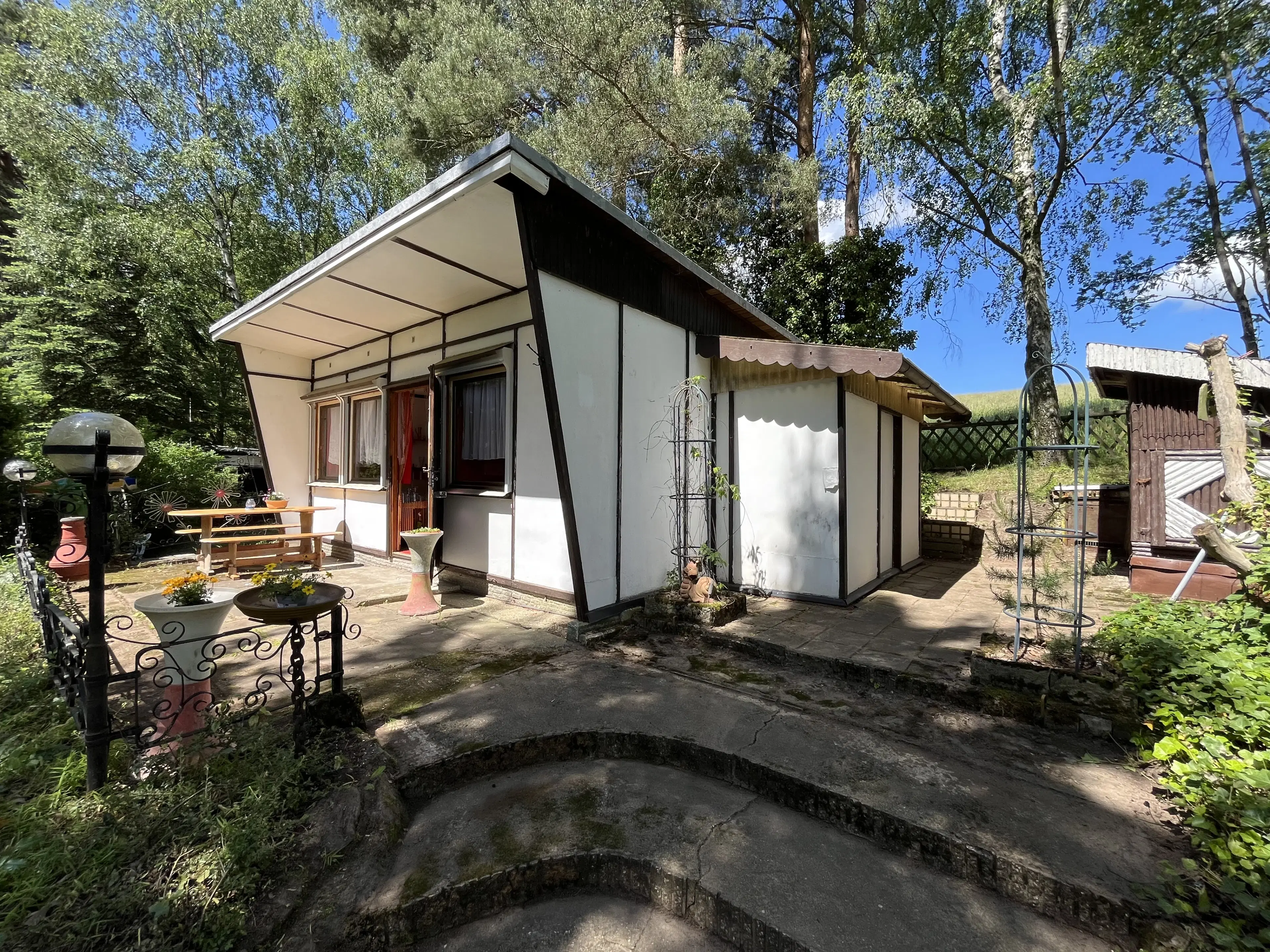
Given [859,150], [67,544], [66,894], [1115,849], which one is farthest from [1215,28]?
[67,544]

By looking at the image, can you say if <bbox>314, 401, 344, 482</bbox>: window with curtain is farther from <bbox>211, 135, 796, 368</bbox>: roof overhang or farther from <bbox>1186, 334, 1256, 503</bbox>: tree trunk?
<bbox>1186, 334, 1256, 503</bbox>: tree trunk

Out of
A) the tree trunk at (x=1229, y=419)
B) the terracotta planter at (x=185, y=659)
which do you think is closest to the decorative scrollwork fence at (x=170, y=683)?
the terracotta planter at (x=185, y=659)

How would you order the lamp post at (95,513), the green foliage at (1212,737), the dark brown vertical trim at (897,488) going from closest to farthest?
1. the green foliage at (1212,737)
2. the lamp post at (95,513)
3. the dark brown vertical trim at (897,488)

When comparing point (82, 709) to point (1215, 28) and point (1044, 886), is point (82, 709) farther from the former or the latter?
point (1215, 28)

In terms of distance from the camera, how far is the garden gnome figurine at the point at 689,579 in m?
4.71

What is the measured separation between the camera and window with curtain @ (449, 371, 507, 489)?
5316 mm

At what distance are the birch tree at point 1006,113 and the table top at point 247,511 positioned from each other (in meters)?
10.8

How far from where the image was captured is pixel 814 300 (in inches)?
414

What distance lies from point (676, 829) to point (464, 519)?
167 inches

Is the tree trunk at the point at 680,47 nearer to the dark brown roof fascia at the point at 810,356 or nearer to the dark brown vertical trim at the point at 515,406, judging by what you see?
the dark brown roof fascia at the point at 810,356

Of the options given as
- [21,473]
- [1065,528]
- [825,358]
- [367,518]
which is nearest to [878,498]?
[825,358]

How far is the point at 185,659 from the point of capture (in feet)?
7.66

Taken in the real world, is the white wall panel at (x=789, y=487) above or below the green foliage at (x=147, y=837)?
above

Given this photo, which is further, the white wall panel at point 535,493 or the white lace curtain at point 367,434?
the white lace curtain at point 367,434
